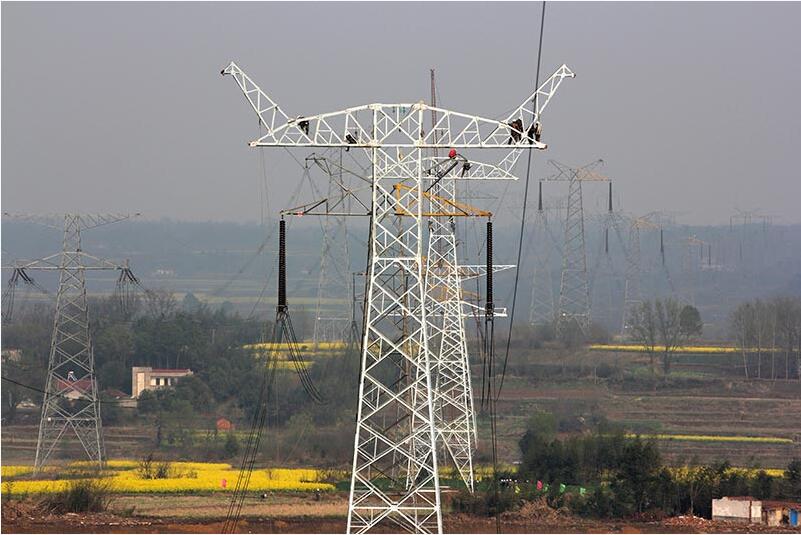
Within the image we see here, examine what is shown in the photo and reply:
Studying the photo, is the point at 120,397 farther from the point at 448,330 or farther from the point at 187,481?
the point at 448,330

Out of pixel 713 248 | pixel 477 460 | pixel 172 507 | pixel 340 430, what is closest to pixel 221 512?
pixel 172 507

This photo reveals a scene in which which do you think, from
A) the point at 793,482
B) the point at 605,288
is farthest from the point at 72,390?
the point at 605,288

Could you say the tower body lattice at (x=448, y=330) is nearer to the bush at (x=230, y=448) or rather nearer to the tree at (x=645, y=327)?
the bush at (x=230, y=448)

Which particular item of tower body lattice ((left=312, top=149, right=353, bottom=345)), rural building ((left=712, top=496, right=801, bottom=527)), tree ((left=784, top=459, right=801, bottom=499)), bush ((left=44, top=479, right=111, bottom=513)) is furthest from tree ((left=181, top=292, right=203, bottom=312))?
rural building ((left=712, top=496, right=801, bottom=527))

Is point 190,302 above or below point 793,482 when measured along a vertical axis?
above

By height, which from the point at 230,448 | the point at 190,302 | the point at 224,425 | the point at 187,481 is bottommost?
the point at 187,481
